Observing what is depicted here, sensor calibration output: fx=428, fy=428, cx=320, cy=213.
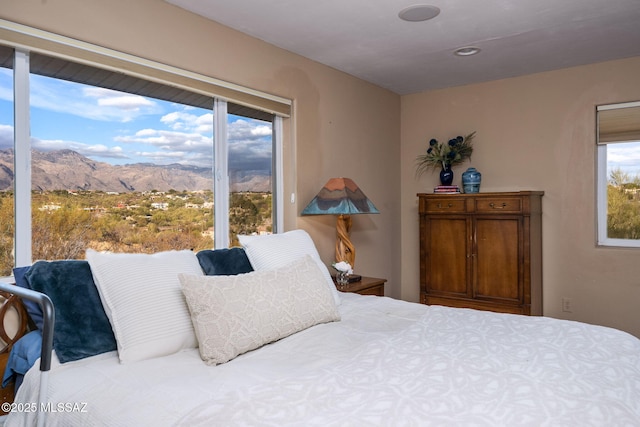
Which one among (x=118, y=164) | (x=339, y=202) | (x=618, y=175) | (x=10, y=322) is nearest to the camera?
(x=10, y=322)

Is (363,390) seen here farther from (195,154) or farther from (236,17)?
(236,17)

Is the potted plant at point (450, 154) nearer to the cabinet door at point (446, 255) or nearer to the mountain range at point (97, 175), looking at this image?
the cabinet door at point (446, 255)

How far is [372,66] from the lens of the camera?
3.71 meters

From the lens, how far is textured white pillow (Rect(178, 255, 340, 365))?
1.61 metres

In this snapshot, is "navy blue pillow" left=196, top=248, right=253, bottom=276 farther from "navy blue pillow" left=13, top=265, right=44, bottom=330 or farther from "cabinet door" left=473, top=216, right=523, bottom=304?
"cabinet door" left=473, top=216, right=523, bottom=304

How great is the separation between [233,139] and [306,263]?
1.35 meters

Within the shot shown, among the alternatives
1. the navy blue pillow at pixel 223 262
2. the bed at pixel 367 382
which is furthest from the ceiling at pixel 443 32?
the bed at pixel 367 382

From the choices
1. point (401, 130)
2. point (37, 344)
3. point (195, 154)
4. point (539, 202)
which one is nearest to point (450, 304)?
point (539, 202)

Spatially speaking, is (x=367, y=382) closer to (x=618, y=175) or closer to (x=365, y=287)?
(x=365, y=287)

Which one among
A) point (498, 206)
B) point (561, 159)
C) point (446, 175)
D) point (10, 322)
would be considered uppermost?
point (561, 159)

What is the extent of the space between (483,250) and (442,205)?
0.55 meters

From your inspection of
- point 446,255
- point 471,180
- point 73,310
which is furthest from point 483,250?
point 73,310

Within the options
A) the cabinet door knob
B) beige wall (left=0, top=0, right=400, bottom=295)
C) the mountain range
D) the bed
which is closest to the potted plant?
beige wall (left=0, top=0, right=400, bottom=295)

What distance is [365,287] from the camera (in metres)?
3.16
